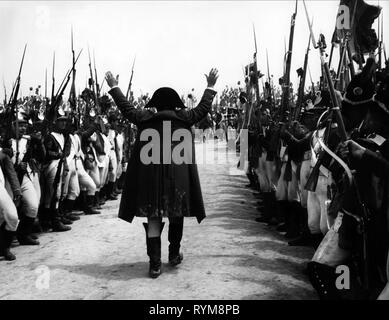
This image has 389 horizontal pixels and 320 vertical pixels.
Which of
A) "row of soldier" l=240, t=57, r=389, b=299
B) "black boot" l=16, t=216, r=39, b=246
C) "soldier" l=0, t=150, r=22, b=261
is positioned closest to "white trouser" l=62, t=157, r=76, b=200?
"black boot" l=16, t=216, r=39, b=246

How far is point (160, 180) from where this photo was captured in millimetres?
5402

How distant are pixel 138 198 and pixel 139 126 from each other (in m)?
0.81

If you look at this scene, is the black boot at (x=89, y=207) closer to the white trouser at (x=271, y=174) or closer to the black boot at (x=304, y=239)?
the white trouser at (x=271, y=174)

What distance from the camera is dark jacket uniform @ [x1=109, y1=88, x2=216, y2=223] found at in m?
5.36

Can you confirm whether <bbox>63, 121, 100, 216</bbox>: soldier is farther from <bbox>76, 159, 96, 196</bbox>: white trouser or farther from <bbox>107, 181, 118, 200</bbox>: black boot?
<bbox>107, 181, 118, 200</bbox>: black boot

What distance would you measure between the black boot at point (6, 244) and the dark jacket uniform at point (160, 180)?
1710 mm

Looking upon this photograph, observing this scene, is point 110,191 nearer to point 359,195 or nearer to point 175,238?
point 175,238

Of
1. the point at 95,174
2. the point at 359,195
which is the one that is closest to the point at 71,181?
the point at 95,174

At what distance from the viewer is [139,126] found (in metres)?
5.48

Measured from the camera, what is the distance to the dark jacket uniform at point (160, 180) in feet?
17.6

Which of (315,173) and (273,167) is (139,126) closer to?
(315,173)

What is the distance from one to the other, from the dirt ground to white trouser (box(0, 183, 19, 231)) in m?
0.48

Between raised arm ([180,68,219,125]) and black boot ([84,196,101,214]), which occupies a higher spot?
raised arm ([180,68,219,125])
